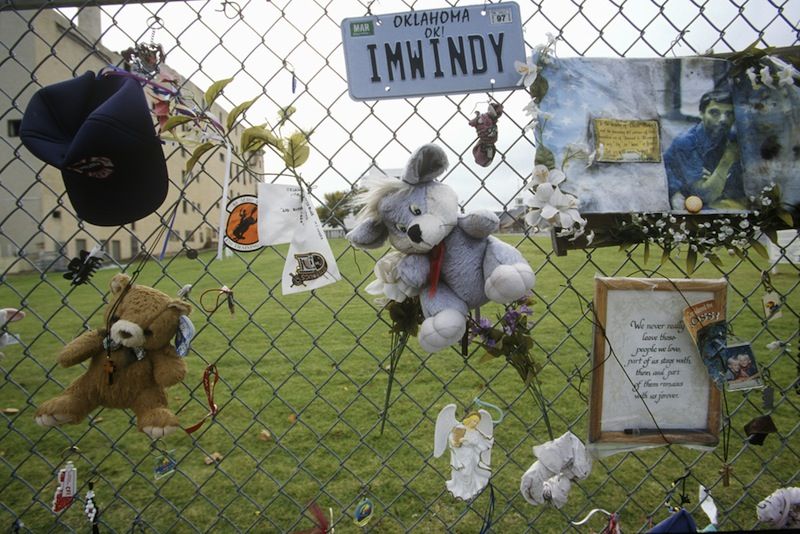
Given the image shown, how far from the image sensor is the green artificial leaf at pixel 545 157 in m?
1.16

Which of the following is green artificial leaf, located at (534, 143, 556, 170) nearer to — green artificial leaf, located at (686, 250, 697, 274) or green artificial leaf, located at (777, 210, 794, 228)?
green artificial leaf, located at (686, 250, 697, 274)

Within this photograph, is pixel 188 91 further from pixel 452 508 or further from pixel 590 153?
→ pixel 452 508

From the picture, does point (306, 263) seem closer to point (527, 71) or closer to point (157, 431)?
point (157, 431)

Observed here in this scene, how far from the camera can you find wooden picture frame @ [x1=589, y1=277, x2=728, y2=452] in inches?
48.8

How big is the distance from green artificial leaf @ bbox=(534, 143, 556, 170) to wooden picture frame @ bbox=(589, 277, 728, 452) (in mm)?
316

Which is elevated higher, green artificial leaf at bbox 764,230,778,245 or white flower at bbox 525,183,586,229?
white flower at bbox 525,183,586,229

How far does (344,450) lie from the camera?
8.70 ft

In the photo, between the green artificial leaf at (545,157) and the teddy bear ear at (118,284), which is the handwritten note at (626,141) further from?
the teddy bear ear at (118,284)

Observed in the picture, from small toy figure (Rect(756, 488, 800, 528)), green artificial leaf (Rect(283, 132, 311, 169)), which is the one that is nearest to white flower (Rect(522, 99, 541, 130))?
green artificial leaf (Rect(283, 132, 311, 169))

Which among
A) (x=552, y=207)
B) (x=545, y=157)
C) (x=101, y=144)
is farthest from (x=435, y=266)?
(x=101, y=144)

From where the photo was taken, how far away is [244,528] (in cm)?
212

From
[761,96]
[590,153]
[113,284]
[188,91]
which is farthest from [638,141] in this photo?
[113,284]

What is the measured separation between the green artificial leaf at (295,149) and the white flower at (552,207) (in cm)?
52

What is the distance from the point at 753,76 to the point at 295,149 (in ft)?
3.71
